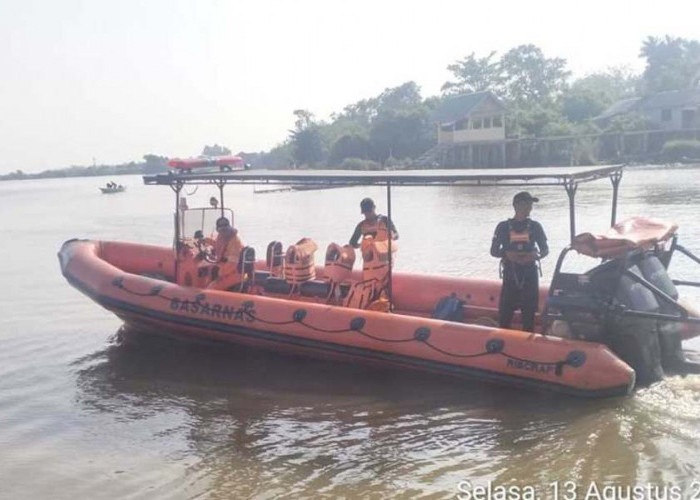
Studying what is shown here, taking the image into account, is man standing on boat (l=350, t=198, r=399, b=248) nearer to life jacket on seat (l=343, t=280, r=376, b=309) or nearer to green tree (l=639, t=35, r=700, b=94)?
life jacket on seat (l=343, t=280, r=376, b=309)

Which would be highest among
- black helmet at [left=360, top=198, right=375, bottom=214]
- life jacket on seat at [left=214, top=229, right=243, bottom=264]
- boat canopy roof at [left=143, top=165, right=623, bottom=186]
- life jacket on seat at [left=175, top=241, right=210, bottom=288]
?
boat canopy roof at [left=143, top=165, right=623, bottom=186]

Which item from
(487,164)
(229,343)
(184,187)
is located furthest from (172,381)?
(487,164)

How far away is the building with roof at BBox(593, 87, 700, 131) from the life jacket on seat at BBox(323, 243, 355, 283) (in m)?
32.7

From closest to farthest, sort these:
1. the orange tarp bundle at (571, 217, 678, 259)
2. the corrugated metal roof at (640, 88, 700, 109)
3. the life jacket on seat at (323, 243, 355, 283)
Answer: the orange tarp bundle at (571, 217, 678, 259) < the life jacket on seat at (323, 243, 355, 283) < the corrugated metal roof at (640, 88, 700, 109)

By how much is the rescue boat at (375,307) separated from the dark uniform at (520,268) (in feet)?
0.56

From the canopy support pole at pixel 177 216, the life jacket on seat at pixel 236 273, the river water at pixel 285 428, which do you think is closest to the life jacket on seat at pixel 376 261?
the river water at pixel 285 428

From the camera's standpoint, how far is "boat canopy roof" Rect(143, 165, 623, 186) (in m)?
6.14

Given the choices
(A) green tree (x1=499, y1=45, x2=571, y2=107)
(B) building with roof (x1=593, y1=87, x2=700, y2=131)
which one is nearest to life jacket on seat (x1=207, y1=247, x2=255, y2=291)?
(B) building with roof (x1=593, y1=87, x2=700, y2=131)

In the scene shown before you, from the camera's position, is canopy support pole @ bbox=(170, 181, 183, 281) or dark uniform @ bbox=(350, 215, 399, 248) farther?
canopy support pole @ bbox=(170, 181, 183, 281)

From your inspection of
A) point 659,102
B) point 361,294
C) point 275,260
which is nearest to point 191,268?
point 275,260

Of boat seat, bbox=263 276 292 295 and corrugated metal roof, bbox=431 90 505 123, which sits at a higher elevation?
corrugated metal roof, bbox=431 90 505 123

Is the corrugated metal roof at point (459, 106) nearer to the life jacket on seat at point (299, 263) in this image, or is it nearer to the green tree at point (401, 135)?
the green tree at point (401, 135)

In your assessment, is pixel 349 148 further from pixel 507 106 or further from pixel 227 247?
pixel 227 247

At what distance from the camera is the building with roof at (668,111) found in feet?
122
